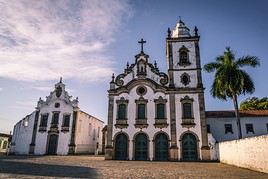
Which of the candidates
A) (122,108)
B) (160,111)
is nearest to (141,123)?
(160,111)

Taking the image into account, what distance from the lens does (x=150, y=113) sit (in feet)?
80.5

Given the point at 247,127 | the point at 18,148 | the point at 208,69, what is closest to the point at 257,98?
the point at 247,127

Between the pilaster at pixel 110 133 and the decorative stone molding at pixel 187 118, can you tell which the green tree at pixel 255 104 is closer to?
the decorative stone molding at pixel 187 118

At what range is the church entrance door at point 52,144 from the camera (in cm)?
3006

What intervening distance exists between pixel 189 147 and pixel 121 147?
7.27 meters

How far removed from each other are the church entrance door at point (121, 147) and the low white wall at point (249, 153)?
33.3ft

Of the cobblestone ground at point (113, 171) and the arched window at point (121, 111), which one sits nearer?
the cobblestone ground at point (113, 171)

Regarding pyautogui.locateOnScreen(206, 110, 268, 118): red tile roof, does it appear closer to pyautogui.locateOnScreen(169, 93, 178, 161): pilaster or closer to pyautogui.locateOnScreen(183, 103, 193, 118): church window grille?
pyautogui.locateOnScreen(183, 103, 193, 118): church window grille

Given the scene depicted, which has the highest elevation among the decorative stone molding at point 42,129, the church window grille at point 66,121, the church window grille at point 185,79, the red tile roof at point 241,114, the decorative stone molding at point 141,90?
the church window grille at point 185,79

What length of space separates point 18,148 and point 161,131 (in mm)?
21358

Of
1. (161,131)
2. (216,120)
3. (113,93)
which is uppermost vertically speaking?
(113,93)

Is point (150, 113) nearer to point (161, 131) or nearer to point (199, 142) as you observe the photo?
point (161, 131)

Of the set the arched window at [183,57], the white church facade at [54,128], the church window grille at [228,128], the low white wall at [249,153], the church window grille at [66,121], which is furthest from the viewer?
the church window grille at [66,121]

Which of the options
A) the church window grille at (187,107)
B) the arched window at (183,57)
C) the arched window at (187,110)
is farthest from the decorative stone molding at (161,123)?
the arched window at (183,57)
